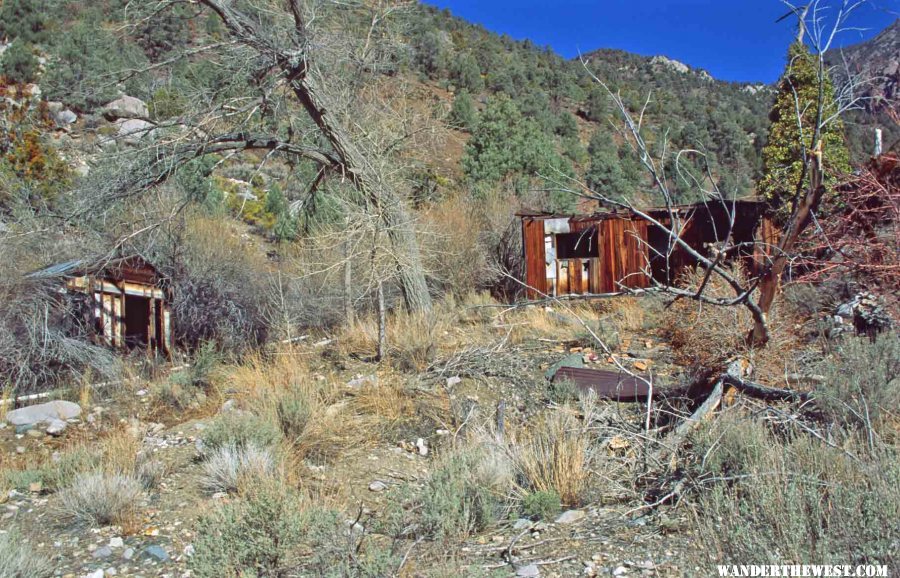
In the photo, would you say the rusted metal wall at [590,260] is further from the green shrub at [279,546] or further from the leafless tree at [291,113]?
the green shrub at [279,546]

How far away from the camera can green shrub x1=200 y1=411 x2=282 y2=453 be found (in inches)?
284

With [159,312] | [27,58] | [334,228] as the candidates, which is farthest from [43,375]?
[27,58]

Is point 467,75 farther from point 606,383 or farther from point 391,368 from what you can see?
point 606,383

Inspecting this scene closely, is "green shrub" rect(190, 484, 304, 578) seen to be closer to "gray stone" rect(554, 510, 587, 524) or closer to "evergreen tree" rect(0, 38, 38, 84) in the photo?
"gray stone" rect(554, 510, 587, 524)

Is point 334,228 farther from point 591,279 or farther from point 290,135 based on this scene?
point 591,279

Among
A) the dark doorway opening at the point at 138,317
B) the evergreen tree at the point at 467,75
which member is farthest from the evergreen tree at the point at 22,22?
the dark doorway opening at the point at 138,317

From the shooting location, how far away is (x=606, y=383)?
9188 mm

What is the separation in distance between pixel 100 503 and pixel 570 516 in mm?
3866

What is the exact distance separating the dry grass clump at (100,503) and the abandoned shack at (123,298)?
19.8 feet

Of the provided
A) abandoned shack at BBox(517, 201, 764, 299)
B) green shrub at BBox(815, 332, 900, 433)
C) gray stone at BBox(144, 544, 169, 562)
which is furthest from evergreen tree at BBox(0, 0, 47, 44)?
green shrub at BBox(815, 332, 900, 433)

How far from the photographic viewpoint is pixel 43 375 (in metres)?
11.0

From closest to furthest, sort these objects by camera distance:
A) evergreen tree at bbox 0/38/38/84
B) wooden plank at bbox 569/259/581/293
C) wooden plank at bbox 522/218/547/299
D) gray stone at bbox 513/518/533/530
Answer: gray stone at bbox 513/518/533/530
wooden plank at bbox 522/218/547/299
wooden plank at bbox 569/259/581/293
evergreen tree at bbox 0/38/38/84

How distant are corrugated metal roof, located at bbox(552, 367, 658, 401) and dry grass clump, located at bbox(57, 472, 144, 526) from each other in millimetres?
4869

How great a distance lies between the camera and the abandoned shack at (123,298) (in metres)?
12.1
